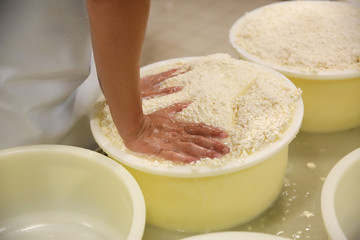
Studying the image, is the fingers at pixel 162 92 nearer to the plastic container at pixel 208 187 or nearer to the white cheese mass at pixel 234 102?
the white cheese mass at pixel 234 102

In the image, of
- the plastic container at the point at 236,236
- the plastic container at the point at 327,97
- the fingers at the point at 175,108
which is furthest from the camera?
the plastic container at the point at 327,97

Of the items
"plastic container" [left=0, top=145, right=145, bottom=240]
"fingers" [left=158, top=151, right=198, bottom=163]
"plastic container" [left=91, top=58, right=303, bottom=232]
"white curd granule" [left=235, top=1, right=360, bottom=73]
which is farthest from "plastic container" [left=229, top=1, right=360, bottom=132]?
"plastic container" [left=0, top=145, right=145, bottom=240]

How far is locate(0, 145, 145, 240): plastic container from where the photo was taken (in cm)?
95

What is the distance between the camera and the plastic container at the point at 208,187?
95 cm

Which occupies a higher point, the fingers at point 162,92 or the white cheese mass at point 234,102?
the white cheese mass at point 234,102

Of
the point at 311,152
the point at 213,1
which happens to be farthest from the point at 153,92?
the point at 213,1

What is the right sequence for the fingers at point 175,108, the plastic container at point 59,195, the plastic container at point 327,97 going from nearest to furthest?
the plastic container at point 59,195 → the fingers at point 175,108 → the plastic container at point 327,97

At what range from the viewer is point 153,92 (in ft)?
3.97

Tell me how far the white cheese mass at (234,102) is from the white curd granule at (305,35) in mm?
129

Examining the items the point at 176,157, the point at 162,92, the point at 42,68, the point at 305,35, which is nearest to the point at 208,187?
the point at 176,157

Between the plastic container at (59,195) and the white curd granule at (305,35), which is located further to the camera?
the white curd granule at (305,35)

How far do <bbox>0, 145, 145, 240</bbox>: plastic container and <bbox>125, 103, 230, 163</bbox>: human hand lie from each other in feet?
0.36

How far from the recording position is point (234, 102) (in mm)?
1139

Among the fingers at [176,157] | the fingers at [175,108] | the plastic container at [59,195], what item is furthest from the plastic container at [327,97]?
the plastic container at [59,195]
